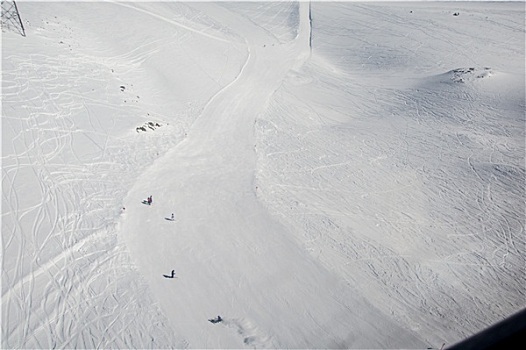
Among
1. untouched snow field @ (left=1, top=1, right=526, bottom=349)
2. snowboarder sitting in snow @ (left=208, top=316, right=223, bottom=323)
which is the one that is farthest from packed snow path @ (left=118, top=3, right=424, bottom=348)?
snowboarder sitting in snow @ (left=208, top=316, right=223, bottom=323)

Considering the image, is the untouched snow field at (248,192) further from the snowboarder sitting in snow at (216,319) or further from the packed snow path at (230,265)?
the snowboarder sitting in snow at (216,319)

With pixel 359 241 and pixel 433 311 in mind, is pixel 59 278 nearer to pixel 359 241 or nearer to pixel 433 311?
pixel 359 241

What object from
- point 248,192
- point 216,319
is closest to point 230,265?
point 216,319

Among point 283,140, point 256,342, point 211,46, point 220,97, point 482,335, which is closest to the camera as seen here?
point 482,335

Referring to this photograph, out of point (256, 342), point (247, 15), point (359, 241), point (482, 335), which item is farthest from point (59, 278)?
point (247, 15)

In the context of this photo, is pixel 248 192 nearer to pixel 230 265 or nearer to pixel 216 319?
pixel 230 265

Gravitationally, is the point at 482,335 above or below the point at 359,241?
above

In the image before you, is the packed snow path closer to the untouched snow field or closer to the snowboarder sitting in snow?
the untouched snow field

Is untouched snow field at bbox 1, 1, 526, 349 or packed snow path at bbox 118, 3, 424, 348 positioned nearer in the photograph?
packed snow path at bbox 118, 3, 424, 348
